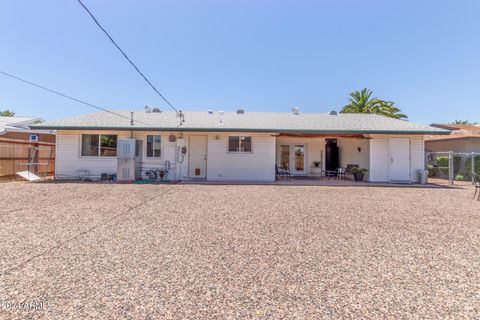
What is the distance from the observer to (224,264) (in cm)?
350

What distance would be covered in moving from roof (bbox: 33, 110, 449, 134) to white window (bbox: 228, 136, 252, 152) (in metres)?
0.64

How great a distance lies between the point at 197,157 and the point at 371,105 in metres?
22.1

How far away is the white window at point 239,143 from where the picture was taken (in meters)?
13.7

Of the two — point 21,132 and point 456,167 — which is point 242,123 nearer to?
point 456,167

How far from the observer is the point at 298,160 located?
1670cm

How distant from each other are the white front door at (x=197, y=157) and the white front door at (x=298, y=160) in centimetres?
599

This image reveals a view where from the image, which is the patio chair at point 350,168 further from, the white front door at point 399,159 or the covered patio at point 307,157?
the white front door at point 399,159

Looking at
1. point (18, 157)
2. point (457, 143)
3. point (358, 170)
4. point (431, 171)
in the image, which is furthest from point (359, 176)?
point (18, 157)

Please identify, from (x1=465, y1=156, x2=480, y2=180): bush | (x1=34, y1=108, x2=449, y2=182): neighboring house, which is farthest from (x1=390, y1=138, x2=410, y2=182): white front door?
(x1=465, y1=156, x2=480, y2=180): bush

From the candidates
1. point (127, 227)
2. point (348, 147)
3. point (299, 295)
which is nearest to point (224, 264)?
point (299, 295)

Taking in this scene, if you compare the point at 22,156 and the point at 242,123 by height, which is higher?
the point at 242,123

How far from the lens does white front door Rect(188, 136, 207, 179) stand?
13.9 metres

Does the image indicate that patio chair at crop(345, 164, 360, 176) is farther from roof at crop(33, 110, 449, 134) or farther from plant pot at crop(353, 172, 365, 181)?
roof at crop(33, 110, 449, 134)

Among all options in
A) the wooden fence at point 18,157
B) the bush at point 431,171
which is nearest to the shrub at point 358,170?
the bush at point 431,171
